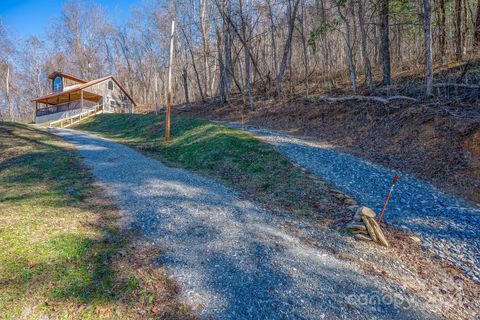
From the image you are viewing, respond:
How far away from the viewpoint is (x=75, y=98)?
32.5 m

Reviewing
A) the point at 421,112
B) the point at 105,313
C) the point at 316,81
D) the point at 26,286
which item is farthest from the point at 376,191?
the point at 316,81

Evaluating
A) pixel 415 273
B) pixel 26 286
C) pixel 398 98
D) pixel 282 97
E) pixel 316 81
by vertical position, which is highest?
pixel 316 81

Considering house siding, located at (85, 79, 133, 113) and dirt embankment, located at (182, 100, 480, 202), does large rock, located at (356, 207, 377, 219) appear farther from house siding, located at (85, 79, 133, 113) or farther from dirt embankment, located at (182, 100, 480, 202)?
house siding, located at (85, 79, 133, 113)

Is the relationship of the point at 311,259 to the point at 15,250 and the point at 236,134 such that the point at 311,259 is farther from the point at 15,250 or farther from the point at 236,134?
the point at 236,134

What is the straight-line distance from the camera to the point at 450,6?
17.2 m

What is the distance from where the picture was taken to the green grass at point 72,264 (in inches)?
112

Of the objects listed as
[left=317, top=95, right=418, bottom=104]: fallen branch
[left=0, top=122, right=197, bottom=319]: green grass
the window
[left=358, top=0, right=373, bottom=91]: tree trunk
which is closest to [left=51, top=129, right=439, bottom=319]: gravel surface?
[left=0, top=122, right=197, bottom=319]: green grass

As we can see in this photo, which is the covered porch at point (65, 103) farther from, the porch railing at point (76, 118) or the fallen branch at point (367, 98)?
the fallen branch at point (367, 98)

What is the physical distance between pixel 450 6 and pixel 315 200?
19.5 m

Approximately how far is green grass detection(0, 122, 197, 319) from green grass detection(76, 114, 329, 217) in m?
3.39

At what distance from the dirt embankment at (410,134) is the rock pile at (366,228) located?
3195mm

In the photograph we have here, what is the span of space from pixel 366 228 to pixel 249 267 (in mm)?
2506

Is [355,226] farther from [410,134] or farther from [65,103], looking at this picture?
[65,103]

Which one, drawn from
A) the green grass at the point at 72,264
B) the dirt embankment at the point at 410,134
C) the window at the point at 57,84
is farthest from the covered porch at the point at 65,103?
the green grass at the point at 72,264
